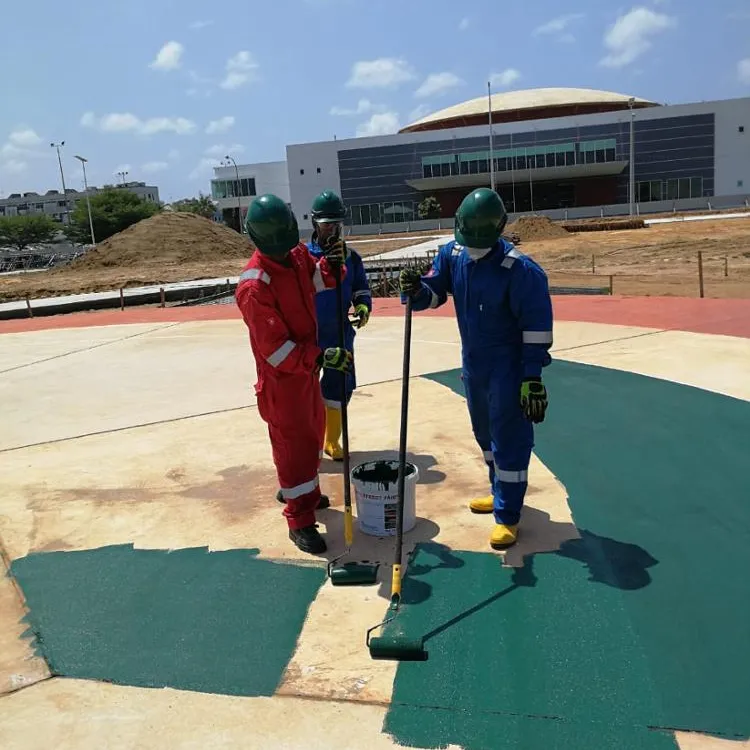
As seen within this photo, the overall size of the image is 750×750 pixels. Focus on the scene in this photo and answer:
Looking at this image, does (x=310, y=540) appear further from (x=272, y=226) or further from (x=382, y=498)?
(x=272, y=226)

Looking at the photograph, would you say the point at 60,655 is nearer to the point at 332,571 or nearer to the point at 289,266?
the point at 332,571

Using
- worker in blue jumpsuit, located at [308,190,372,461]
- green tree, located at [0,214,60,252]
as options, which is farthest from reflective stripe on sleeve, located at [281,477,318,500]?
green tree, located at [0,214,60,252]

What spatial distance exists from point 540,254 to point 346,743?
27922mm

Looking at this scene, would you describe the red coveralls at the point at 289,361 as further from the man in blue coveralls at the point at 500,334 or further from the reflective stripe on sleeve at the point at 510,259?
the reflective stripe on sleeve at the point at 510,259

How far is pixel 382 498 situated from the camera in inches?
142

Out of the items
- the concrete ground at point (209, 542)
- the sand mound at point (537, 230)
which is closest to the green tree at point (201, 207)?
the sand mound at point (537, 230)

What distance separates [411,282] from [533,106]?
7335cm

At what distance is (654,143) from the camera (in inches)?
2306

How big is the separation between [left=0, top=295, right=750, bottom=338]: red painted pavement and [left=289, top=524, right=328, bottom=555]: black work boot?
22.4 feet

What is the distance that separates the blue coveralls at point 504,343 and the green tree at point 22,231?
7529cm

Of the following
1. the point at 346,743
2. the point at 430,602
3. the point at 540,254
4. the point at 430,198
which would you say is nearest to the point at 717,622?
the point at 430,602

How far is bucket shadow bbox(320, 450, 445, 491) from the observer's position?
457 centimetres

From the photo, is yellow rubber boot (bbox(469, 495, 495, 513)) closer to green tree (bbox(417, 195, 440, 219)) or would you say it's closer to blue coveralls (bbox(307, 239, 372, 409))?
blue coveralls (bbox(307, 239, 372, 409))

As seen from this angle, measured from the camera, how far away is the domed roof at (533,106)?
70.4 meters
